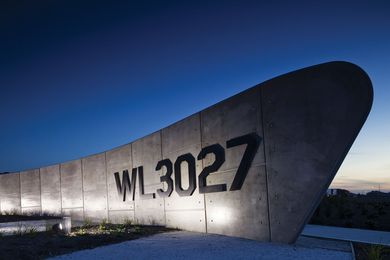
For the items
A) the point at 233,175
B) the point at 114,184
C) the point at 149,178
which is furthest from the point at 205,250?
the point at 114,184

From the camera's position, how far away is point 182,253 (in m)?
6.98

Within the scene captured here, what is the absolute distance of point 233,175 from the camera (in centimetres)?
893

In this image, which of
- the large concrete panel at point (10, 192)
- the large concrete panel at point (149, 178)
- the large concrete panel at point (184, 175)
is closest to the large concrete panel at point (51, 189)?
the large concrete panel at point (10, 192)

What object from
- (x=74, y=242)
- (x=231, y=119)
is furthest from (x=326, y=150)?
(x=74, y=242)

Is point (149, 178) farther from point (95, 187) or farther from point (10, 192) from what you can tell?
point (10, 192)

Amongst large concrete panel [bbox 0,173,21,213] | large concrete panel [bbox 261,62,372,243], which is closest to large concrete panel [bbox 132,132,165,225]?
large concrete panel [bbox 261,62,372,243]

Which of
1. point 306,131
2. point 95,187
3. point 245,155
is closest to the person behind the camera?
point 306,131

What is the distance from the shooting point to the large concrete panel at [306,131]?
6891 millimetres

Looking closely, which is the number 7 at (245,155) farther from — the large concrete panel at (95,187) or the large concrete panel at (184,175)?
the large concrete panel at (95,187)

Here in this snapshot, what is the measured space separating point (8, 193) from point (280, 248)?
19.0 meters

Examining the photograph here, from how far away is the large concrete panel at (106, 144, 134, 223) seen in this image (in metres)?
13.6

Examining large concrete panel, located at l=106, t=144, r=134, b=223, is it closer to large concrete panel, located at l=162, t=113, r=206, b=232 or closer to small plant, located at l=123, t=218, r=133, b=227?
small plant, located at l=123, t=218, r=133, b=227

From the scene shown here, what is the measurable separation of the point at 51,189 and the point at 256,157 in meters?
13.6

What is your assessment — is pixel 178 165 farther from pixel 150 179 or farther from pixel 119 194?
pixel 119 194
